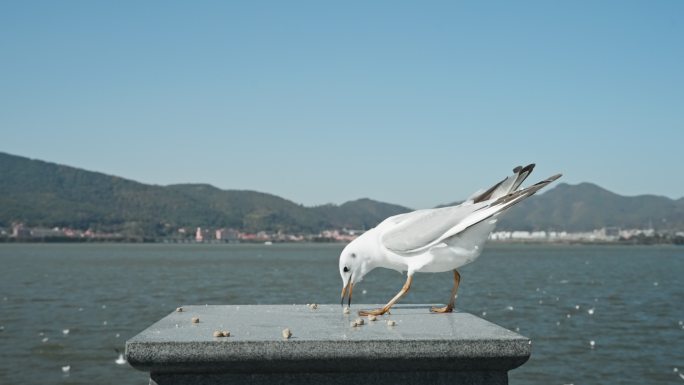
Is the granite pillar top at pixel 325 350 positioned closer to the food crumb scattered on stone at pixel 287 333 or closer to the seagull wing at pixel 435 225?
the food crumb scattered on stone at pixel 287 333

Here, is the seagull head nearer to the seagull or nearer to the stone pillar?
the seagull

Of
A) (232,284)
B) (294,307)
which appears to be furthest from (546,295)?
(294,307)

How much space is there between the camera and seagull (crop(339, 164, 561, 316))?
612 cm

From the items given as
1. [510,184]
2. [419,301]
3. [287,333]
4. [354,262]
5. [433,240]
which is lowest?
[419,301]

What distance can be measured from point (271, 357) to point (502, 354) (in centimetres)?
148

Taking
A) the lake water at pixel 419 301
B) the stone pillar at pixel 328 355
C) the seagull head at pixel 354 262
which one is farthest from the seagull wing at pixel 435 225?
the lake water at pixel 419 301

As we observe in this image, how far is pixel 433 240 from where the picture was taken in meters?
6.20

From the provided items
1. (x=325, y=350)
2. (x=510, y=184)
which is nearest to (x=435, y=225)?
(x=510, y=184)

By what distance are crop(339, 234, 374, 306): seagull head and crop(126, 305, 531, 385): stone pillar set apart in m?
1.06

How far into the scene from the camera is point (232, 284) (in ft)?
149

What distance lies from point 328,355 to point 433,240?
177 centimetres

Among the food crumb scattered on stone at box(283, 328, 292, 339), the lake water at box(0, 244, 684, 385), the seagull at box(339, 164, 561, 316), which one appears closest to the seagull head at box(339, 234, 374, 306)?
the seagull at box(339, 164, 561, 316)

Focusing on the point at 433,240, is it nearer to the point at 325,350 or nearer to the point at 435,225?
the point at 435,225

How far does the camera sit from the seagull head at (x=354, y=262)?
631 centimetres
